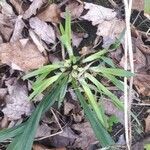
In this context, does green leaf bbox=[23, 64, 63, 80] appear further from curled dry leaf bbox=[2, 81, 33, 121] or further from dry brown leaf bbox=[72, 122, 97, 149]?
dry brown leaf bbox=[72, 122, 97, 149]

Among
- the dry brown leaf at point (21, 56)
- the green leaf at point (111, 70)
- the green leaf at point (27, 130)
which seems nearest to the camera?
the green leaf at point (27, 130)

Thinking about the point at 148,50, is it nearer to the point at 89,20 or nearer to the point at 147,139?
the point at 89,20

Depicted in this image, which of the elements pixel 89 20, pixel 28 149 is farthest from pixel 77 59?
pixel 28 149

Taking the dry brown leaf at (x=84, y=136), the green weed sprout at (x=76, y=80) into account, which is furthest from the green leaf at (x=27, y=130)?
the dry brown leaf at (x=84, y=136)

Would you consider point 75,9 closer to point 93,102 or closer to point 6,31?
point 6,31

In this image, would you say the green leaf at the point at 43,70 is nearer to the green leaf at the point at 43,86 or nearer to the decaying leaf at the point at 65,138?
the green leaf at the point at 43,86

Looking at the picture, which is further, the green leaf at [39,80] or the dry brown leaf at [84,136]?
the dry brown leaf at [84,136]
